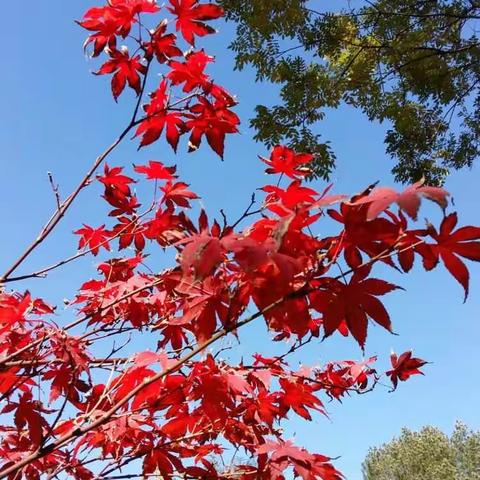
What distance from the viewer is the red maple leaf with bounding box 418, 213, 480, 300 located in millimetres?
906

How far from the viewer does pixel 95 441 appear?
1.58 meters

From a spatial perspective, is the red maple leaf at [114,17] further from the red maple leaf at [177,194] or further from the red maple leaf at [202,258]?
the red maple leaf at [202,258]

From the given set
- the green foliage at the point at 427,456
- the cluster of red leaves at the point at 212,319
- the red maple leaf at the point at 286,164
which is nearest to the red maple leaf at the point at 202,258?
the cluster of red leaves at the point at 212,319

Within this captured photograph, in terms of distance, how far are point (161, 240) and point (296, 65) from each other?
11.9 ft

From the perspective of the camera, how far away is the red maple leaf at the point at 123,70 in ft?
5.76

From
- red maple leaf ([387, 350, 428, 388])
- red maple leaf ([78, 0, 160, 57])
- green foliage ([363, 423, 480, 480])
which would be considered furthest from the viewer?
green foliage ([363, 423, 480, 480])

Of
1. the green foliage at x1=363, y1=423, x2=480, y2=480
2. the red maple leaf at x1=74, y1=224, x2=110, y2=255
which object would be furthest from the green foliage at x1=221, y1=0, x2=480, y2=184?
the green foliage at x1=363, y1=423, x2=480, y2=480

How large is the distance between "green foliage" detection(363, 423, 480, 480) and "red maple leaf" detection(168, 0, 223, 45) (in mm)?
23669

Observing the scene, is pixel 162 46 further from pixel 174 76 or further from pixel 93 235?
pixel 93 235

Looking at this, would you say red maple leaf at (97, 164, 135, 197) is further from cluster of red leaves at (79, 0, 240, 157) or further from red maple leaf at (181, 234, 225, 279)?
red maple leaf at (181, 234, 225, 279)

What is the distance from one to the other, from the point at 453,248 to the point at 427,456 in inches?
986

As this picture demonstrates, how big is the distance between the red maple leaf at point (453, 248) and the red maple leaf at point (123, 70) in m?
1.20

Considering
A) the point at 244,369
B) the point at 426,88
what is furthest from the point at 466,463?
the point at 244,369

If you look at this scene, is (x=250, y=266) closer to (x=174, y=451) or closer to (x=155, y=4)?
(x=174, y=451)
